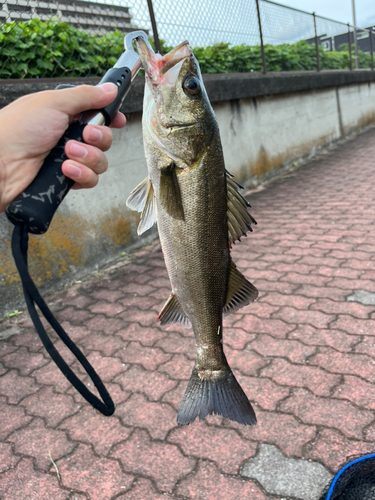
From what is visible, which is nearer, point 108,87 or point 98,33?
point 108,87

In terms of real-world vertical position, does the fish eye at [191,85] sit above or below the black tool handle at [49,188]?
above

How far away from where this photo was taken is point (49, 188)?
4.20 feet

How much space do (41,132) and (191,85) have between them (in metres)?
0.55

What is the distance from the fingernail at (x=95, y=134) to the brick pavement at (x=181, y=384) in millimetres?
2142

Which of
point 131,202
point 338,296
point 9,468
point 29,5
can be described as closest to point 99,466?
point 9,468

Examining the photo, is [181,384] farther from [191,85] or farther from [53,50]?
[53,50]

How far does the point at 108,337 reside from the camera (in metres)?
4.33

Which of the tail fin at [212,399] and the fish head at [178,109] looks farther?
the tail fin at [212,399]

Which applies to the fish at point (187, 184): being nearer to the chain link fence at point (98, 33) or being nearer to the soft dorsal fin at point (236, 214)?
the soft dorsal fin at point (236, 214)

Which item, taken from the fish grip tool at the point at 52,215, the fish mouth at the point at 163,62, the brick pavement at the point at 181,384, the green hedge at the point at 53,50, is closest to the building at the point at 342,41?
the green hedge at the point at 53,50

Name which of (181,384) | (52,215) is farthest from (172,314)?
(181,384)

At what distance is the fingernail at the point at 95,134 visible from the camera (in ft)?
4.69

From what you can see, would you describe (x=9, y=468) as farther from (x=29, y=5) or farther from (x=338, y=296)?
(x=29, y=5)

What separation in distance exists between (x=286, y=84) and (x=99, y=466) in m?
9.28
